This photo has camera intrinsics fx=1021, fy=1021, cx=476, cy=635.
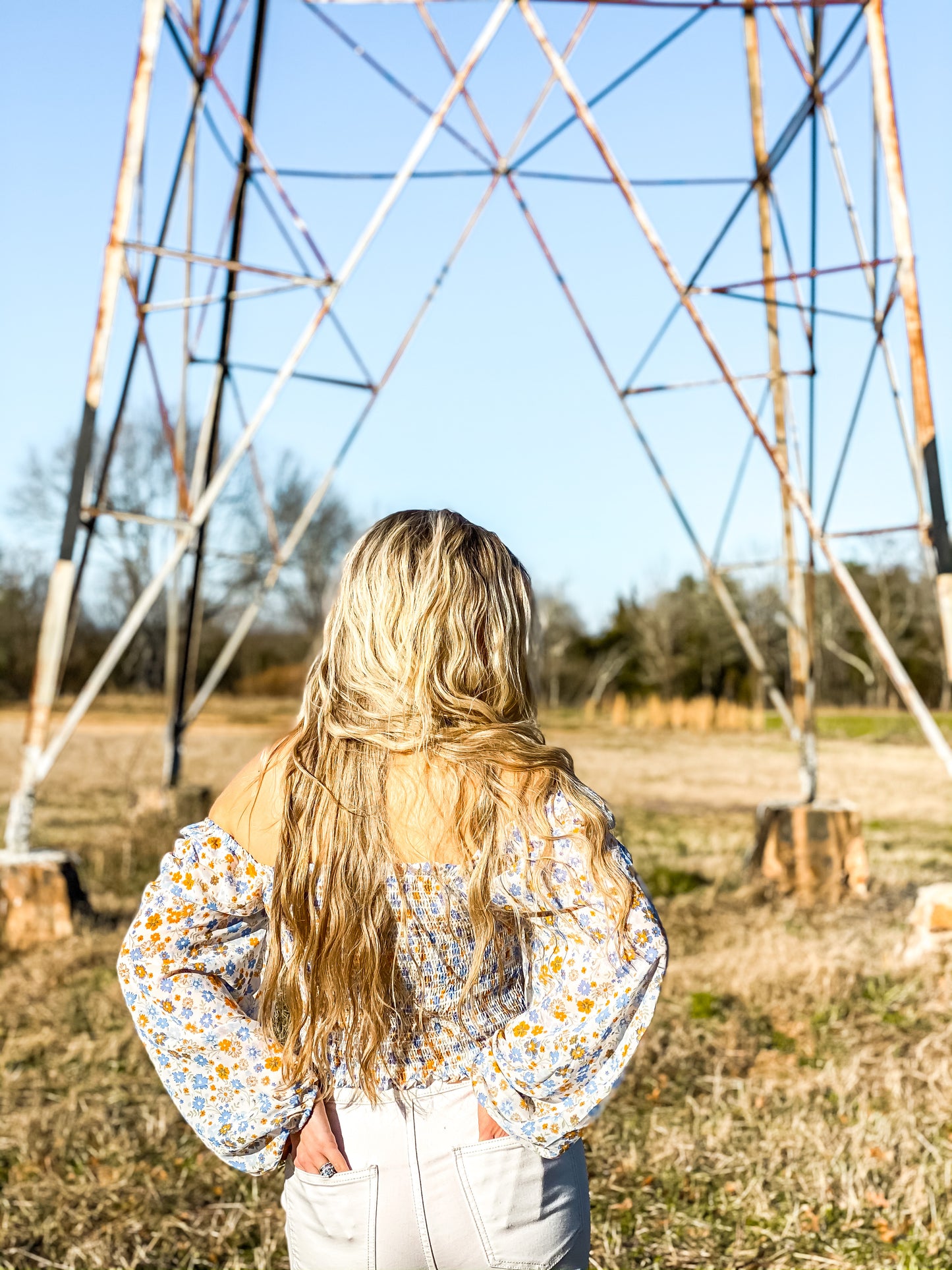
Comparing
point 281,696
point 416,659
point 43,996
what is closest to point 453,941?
point 416,659

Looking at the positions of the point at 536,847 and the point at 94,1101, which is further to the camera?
the point at 94,1101

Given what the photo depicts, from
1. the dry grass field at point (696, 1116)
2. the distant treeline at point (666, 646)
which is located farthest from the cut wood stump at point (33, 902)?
the distant treeline at point (666, 646)

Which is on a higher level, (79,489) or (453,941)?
(79,489)

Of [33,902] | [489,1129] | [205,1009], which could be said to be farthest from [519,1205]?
[33,902]

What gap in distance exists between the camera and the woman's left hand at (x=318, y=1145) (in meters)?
1.42

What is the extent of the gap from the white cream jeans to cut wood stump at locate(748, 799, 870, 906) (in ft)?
15.1

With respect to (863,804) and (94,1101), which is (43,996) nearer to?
(94,1101)

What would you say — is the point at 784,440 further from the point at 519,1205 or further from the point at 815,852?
the point at 519,1205

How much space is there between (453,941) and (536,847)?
0.20m

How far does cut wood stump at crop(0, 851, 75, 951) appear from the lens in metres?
4.93

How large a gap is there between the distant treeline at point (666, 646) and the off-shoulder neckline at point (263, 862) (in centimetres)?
2457

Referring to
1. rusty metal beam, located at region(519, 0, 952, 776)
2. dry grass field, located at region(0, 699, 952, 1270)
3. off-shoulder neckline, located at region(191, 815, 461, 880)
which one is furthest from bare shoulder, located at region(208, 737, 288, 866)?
rusty metal beam, located at region(519, 0, 952, 776)

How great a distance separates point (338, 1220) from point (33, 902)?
13.5ft

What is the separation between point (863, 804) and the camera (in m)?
10.9
